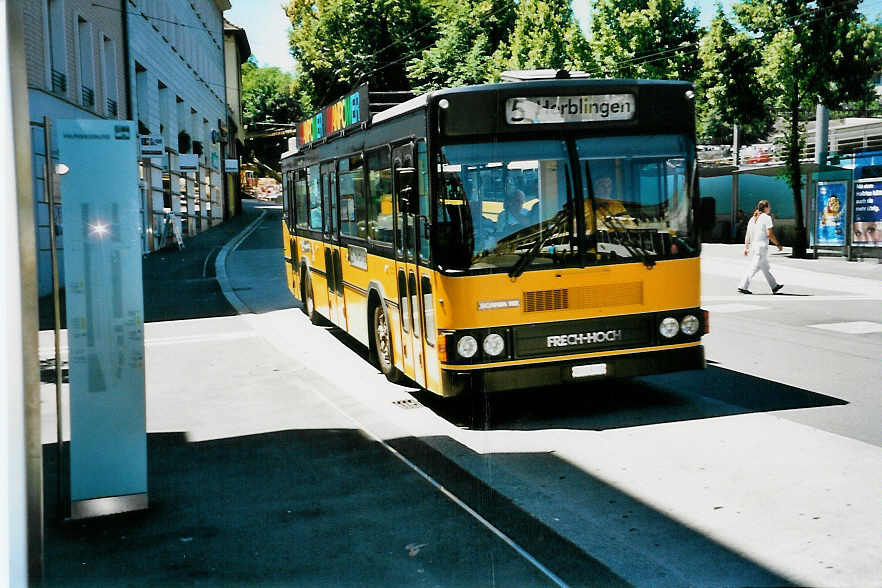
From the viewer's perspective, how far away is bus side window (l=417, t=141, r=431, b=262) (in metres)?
7.52

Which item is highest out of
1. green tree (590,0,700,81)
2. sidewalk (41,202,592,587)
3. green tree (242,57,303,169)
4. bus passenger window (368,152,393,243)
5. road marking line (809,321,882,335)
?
green tree (242,57,303,169)

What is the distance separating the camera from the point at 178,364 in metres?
11.1

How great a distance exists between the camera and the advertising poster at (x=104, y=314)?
5.16 m

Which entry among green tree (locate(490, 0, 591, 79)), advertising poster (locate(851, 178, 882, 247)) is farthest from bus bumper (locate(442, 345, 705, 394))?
green tree (locate(490, 0, 591, 79))

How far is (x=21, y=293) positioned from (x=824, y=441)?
5443mm

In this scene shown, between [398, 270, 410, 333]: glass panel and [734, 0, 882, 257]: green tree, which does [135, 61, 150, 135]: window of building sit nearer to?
[734, 0, 882, 257]: green tree

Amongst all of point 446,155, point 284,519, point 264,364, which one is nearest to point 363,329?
point 264,364

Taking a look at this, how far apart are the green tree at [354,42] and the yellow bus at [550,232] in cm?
3223

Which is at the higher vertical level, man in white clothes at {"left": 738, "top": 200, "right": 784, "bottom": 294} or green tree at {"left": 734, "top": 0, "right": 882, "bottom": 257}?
green tree at {"left": 734, "top": 0, "right": 882, "bottom": 257}

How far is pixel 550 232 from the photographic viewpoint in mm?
7441

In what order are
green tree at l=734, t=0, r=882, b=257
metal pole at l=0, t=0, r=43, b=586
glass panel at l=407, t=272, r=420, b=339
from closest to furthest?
metal pole at l=0, t=0, r=43, b=586 < glass panel at l=407, t=272, r=420, b=339 < green tree at l=734, t=0, r=882, b=257

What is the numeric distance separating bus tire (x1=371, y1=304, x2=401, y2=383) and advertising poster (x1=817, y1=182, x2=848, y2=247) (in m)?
17.2

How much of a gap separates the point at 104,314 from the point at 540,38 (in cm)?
3673

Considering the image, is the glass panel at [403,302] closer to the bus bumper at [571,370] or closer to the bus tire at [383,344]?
the bus tire at [383,344]
